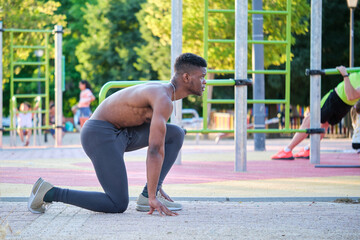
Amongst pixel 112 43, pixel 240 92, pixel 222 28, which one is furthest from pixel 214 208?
pixel 112 43

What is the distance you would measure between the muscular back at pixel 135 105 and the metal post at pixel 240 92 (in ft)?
12.4

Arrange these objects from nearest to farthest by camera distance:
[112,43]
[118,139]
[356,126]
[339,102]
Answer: [118,139]
[356,126]
[339,102]
[112,43]

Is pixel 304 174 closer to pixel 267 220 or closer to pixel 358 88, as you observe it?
pixel 358 88

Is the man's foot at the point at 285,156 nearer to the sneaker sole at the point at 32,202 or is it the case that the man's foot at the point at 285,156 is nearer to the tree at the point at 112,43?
the sneaker sole at the point at 32,202

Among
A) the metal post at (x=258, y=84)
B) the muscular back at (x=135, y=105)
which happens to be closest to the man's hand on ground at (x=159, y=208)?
the muscular back at (x=135, y=105)

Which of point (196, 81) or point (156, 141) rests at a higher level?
point (196, 81)

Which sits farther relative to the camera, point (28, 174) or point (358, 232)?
point (28, 174)

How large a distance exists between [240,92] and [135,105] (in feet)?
13.2

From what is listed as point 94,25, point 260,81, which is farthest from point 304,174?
point 94,25

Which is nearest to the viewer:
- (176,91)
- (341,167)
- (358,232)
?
(358,232)

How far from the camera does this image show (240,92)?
9.20 metres

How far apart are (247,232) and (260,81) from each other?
10845 mm

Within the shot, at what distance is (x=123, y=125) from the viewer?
557 cm

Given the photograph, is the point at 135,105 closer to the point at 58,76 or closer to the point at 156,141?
the point at 156,141
